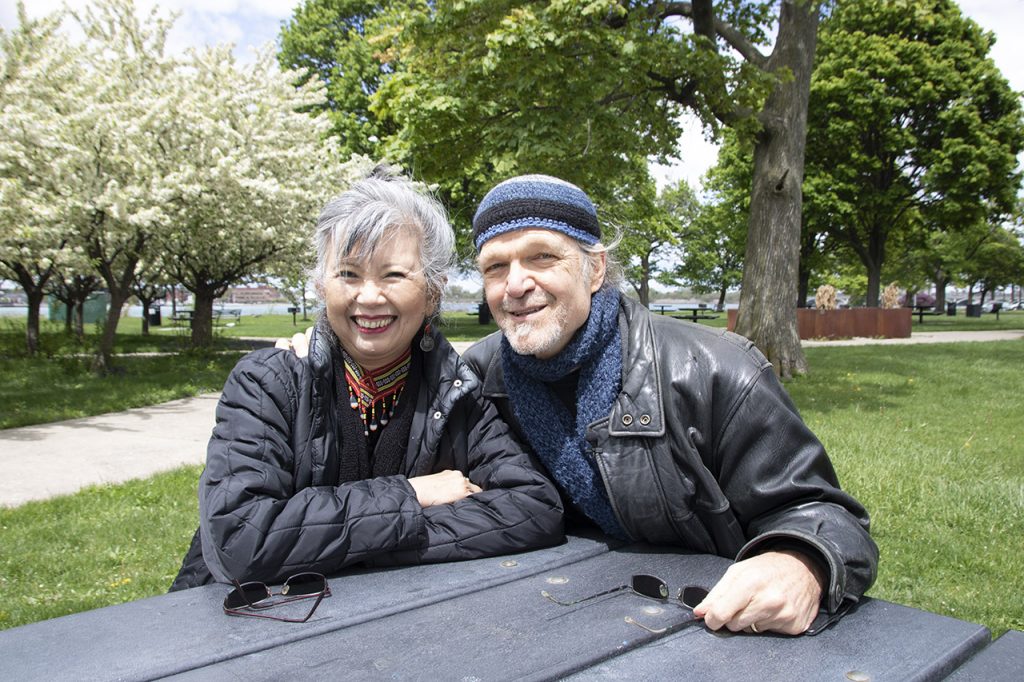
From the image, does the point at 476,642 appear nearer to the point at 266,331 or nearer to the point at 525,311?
the point at 525,311

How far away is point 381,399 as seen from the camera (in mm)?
2541

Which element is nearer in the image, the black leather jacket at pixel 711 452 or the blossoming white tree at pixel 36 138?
the black leather jacket at pixel 711 452

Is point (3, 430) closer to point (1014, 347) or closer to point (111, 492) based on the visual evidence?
point (111, 492)

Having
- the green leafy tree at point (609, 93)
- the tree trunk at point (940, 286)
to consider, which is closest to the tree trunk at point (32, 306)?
the green leafy tree at point (609, 93)

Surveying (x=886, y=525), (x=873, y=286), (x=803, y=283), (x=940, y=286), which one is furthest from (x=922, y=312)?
(x=886, y=525)

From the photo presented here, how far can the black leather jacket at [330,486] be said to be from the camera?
6.57ft

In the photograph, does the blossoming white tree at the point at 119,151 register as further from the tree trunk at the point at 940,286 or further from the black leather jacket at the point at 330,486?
the tree trunk at the point at 940,286

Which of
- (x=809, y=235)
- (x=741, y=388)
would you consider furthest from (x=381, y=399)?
(x=809, y=235)

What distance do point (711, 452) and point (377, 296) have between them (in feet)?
3.46

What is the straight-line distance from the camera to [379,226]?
236cm

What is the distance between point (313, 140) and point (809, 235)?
69.6 ft

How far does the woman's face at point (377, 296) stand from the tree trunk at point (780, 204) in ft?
32.7

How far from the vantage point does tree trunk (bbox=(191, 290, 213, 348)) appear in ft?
66.7

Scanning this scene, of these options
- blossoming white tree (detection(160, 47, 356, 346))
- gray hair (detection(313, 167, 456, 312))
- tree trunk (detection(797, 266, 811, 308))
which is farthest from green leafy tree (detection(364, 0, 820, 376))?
tree trunk (detection(797, 266, 811, 308))
